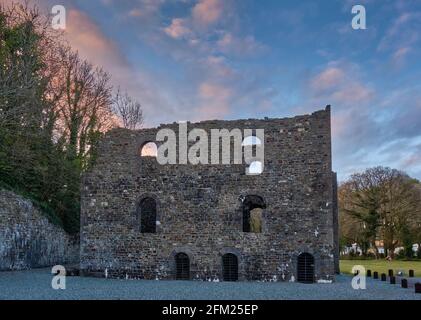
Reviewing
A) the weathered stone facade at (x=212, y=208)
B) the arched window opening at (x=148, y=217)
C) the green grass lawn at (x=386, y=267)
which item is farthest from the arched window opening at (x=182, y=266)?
the green grass lawn at (x=386, y=267)

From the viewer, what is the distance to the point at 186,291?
15102 mm

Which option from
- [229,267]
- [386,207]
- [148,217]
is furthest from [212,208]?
[386,207]

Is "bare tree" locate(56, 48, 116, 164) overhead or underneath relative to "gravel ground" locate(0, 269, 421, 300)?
overhead

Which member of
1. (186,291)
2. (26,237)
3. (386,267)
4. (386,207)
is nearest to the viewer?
(186,291)

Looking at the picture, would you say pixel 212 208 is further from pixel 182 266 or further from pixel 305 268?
pixel 305 268

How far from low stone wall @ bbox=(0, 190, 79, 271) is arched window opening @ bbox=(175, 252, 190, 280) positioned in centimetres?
815

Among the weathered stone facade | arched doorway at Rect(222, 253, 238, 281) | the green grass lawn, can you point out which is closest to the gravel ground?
arched doorway at Rect(222, 253, 238, 281)

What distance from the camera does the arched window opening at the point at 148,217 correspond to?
2148 cm

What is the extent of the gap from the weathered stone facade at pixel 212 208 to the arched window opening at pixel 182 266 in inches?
9.4

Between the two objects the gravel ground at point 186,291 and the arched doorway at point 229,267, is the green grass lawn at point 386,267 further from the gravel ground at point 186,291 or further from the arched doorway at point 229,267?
the arched doorway at point 229,267

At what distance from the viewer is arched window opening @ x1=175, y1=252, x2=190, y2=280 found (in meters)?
19.6

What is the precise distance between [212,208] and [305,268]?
14.4 feet

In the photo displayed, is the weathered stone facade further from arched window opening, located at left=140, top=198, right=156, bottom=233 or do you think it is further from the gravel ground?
the gravel ground
